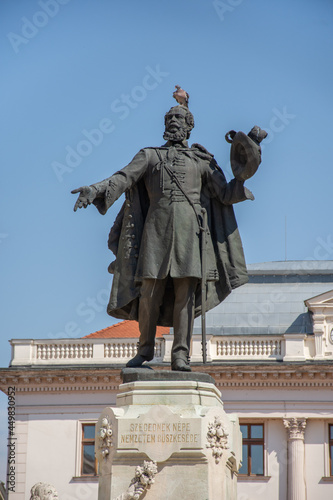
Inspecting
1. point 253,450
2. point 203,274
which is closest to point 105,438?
point 203,274

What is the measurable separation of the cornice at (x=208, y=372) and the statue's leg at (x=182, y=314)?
26.5 metres

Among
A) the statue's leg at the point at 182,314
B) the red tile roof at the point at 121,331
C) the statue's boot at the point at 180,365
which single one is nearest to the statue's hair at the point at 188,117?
A: the statue's leg at the point at 182,314

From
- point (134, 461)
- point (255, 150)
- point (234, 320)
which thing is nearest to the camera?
point (134, 461)

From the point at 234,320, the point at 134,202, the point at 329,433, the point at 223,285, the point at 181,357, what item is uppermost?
the point at 234,320

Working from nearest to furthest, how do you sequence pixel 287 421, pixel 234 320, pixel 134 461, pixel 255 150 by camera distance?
pixel 134 461, pixel 255 150, pixel 287 421, pixel 234 320

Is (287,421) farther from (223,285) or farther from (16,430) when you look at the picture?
(223,285)

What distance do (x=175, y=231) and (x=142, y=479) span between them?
7.28ft

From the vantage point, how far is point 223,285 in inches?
409

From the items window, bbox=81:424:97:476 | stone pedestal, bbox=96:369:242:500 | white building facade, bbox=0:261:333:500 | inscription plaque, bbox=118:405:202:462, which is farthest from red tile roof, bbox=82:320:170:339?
inscription plaque, bbox=118:405:202:462

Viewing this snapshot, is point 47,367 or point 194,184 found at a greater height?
point 47,367

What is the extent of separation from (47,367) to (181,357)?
94.4ft

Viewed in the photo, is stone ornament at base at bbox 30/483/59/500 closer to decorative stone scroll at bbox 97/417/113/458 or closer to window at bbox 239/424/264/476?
decorative stone scroll at bbox 97/417/113/458

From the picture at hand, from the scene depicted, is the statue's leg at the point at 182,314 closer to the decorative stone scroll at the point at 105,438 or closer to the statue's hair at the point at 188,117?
the decorative stone scroll at the point at 105,438

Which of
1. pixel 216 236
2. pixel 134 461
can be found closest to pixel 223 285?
pixel 216 236
